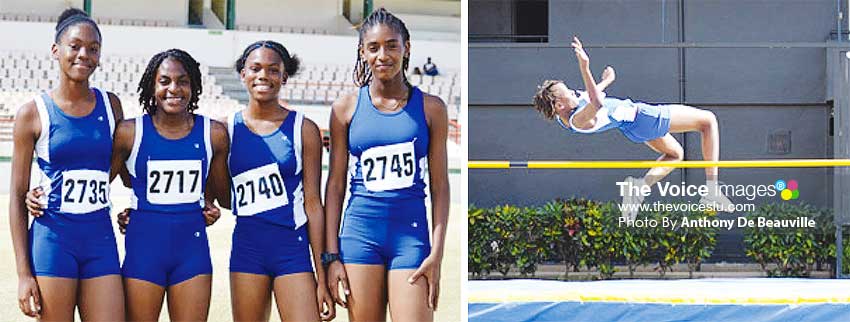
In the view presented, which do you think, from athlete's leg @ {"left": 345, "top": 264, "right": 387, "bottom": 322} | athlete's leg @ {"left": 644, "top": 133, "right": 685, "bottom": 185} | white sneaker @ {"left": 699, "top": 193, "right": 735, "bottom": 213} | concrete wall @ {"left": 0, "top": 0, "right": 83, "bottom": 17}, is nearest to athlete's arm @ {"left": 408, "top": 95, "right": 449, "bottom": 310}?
athlete's leg @ {"left": 345, "top": 264, "right": 387, "bottom": 322}

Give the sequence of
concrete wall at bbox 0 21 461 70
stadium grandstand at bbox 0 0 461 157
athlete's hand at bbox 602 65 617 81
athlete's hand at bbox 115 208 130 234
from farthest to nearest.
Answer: athlete's hand at bbox 602 65 617 81
concrete wall at bbox 0 21 461 70
stadium grandstand at bbox 0 0 461 157
athlete's hand at bbox 115 208 130 234

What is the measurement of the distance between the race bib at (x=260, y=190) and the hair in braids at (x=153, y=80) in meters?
0.26

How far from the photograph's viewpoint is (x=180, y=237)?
325 centimetres

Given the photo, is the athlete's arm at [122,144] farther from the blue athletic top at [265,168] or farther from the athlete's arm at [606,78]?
the athlete's arm at [606,78]

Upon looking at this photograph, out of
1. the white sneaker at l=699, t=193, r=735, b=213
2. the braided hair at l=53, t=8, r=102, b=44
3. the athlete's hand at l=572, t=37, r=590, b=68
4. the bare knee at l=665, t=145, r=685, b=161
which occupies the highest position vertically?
the athlete's hand at l=572, t=37, r=590, b=68

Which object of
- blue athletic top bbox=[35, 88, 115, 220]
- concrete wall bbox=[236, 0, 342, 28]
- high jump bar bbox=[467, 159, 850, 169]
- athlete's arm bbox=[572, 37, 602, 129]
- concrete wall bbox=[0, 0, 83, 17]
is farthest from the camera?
concrete wall bbox=[0, 0, 83, 17]

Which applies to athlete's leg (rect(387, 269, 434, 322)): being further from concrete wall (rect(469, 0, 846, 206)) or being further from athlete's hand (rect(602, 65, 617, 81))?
athlete's hand (rect(602, 65, 617, 81))

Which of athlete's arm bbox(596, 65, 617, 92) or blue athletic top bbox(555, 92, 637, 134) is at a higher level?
athlete's arm bbox(596, 65, 617, 92)

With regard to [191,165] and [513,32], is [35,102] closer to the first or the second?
[191,165]

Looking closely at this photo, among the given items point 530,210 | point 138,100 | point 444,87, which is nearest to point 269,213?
point 138,100

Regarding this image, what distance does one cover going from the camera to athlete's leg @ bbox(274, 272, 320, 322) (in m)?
3.35

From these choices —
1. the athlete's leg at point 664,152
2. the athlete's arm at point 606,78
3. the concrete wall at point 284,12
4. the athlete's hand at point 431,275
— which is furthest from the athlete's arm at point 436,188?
the athlete's leg at point 664,152

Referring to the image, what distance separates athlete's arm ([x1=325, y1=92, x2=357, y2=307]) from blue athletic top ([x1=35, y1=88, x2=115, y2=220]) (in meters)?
0.64

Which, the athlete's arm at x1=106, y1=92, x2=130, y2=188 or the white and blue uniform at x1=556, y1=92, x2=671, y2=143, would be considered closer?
the athlete's arm at x1=106, y1=92, x2=130, y2=188
